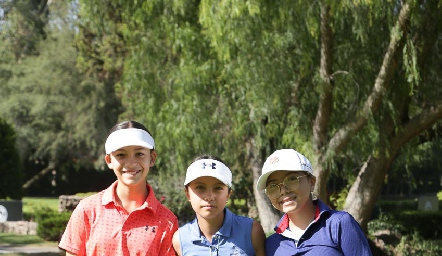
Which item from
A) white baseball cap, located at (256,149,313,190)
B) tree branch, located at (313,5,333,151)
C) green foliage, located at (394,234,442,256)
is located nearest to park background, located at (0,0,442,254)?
tree branch, located at (313,5,333,151)

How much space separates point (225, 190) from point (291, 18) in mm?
7066

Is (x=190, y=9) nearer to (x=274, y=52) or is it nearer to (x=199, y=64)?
(x=199, y=64)

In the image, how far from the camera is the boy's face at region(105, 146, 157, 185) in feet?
10.9

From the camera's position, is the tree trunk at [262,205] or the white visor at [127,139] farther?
the tree trunk at [262,205]

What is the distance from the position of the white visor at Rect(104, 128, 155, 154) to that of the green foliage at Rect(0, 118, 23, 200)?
62.1ft

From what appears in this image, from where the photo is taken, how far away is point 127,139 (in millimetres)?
3289

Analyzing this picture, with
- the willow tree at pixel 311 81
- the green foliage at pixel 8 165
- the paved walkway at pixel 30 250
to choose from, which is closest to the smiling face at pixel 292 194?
the willow tree at pixel 311 81

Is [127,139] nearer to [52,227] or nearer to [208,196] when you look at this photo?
[208,196]

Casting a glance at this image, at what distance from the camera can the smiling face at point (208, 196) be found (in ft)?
10.6

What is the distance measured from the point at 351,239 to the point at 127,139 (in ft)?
3.36

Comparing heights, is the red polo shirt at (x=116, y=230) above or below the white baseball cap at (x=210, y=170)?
below

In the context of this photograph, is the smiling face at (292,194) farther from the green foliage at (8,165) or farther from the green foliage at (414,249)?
the green foliage at (8,165)

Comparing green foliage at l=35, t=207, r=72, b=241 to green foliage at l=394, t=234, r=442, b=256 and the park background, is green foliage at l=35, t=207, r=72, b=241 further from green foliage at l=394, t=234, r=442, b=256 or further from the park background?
green foliage at l=394, t=234, r=442, b=256

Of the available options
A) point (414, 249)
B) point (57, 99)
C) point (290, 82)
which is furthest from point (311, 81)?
point (57, 99)
